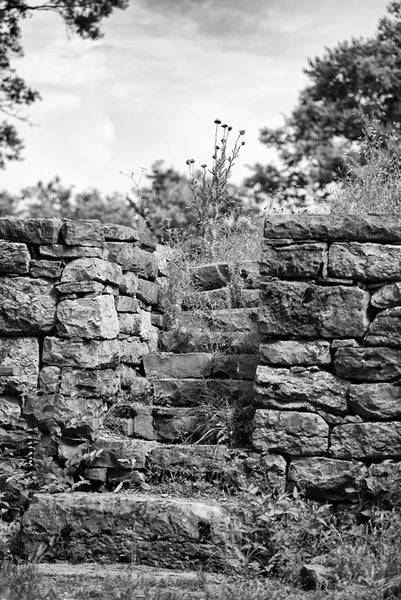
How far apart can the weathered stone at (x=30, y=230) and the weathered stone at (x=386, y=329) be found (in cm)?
235

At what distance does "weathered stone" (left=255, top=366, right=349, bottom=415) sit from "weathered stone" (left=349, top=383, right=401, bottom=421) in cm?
9

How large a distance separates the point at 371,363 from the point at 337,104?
16.7 m

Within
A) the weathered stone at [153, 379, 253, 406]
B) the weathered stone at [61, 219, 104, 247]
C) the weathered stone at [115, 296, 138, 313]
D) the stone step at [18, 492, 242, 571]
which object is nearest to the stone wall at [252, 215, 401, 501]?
the weathered stone at [153, 379, 253, 406]

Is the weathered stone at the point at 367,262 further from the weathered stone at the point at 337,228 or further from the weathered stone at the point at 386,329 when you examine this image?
the weathered stone at the point at 386,329

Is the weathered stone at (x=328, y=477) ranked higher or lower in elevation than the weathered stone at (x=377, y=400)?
lower

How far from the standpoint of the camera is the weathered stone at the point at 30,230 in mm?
6684

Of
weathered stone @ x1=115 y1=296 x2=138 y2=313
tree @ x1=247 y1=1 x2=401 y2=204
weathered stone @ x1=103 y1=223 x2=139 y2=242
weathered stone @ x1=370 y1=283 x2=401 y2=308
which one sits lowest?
weathered stone @ x1=115 y1=296 x2=138 y2=313

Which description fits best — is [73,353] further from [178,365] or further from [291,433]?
[291,433]

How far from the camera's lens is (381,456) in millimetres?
5969

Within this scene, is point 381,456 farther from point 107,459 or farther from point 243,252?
point 243,252

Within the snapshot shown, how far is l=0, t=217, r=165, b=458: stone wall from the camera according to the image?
6582 mm

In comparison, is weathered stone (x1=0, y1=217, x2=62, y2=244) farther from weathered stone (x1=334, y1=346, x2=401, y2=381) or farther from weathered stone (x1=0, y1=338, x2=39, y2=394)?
weathered stone (x1=334, y1=346, x2=401, y2=381)

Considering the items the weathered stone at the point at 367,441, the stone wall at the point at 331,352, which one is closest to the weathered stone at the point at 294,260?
the stone wall at the point at 331,352

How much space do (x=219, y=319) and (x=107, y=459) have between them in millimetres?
1833
